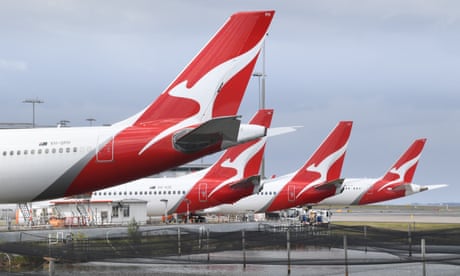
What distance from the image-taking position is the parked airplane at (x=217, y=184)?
47.6m

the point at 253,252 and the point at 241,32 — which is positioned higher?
the point at 241,32

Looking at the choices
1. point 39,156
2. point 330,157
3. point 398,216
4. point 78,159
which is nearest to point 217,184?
point 330,157

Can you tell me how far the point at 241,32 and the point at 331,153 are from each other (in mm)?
33377

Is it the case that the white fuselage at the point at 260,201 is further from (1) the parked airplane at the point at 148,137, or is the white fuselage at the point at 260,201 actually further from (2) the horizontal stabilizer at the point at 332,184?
(1) the parked airplane at the point at 148,137

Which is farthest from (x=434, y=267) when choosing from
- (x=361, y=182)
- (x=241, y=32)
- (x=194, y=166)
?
(x=194, y=166)

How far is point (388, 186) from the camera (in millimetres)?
67250

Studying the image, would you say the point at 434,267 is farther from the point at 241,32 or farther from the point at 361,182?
the point at 361,182

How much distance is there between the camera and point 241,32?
21.4 meters

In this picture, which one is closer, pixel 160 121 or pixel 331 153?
pixel 160 121

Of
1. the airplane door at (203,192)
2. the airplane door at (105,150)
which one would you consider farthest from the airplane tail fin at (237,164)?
the airplane door at (105,150)

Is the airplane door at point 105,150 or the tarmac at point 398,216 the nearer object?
the airplane door at point 105,150

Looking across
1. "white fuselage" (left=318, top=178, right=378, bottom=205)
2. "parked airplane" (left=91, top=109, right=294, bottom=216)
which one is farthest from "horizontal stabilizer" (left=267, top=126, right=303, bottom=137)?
"white fuselage" (left=318, top=178, right=378, bottom=205)

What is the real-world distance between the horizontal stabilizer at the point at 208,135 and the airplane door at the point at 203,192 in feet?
92.7

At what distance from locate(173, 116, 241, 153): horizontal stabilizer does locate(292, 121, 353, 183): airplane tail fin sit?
33.5 m
